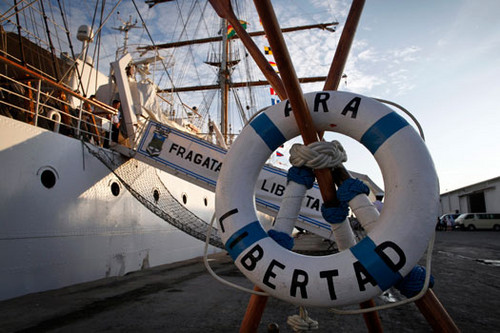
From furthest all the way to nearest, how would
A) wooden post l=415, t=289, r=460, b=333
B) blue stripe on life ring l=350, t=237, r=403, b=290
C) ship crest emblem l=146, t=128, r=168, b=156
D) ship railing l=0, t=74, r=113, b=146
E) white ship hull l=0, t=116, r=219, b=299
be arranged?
ship crest emblem l=146, t=128, r=168, b=156 → ship railing l=0, t=74, r=113, b=146 → white ship hull l=0, t=116, r=219, b=299 → wooden post l=415, t=289, r=460, b=333 → blue stripe on life ring l=350, t=237, r=403, b=290

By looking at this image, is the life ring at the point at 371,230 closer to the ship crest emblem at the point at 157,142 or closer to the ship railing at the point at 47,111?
the ship railing at the point at 47,111

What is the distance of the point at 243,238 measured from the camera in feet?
5.71

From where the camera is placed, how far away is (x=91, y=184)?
Answer: 20.6 ft

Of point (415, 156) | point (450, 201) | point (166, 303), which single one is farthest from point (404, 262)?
point (450, 201)

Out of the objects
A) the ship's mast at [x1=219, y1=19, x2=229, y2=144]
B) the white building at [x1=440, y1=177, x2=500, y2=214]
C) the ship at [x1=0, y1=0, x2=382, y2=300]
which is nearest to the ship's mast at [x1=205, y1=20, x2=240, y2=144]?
the ship's mast at [x1=219, y1=19, x2=229, y2=144]

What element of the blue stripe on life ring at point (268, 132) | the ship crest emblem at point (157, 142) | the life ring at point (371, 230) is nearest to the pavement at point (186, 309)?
the life ring at point (371, 230)

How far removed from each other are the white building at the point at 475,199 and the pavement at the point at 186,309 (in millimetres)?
33353

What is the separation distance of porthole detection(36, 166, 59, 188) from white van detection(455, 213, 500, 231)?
103 ft

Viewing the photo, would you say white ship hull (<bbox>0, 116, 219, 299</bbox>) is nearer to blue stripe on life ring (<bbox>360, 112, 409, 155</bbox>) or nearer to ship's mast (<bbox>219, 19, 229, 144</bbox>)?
blue stripe on life ring (<bbox>360, 112, 409, 155</bbox>)

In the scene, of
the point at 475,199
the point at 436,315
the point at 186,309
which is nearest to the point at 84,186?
the point at 186,309

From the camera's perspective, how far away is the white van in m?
24.9

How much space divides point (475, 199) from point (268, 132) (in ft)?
149

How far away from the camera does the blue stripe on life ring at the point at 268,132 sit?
1.93 metres

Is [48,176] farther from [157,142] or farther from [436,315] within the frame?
[436,315]
